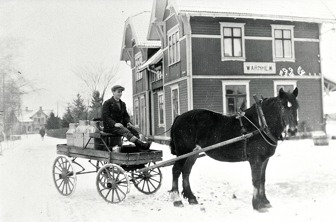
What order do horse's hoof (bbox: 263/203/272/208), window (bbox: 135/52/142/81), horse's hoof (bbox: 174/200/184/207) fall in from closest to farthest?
1. horse's hoof (bbox: 263/203/272/208)
2. horse's hoof (bbox: 174/200/184/207)
3. window (bbox: 135/52/142/81)

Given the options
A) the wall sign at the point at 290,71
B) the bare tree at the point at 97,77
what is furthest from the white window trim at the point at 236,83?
the bare tree at the point at 97,77

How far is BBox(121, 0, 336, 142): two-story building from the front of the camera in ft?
50.2

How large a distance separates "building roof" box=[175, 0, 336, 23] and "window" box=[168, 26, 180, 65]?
7.00 ft

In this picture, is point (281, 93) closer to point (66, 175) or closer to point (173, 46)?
point (66, 175)

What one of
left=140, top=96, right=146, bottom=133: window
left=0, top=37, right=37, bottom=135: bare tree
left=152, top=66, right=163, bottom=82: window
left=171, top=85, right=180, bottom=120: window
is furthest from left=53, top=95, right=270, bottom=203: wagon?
left=140, top=96, right=146, bottom=133: window

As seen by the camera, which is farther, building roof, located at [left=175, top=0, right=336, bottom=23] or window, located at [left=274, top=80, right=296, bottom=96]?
window, located at [left=274, top=80, right=296, bottom=96]

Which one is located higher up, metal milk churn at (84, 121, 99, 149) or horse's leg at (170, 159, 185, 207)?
metal milk churn at (84, 121, 99, 149)

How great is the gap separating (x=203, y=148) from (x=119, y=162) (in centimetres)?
149

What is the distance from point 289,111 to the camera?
5.09 m

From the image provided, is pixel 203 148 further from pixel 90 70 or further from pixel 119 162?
pixel 90 70

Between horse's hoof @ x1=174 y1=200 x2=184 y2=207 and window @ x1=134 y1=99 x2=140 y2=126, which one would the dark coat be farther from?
window @ x1=134 y1=99 x2=140 y2=126

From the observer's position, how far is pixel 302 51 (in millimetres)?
16797

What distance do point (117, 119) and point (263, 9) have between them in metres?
11.3

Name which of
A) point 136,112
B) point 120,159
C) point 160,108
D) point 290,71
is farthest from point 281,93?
point 136,112
